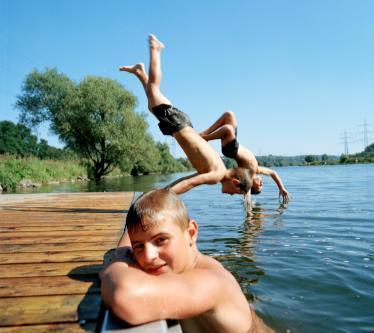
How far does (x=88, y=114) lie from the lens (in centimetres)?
3331

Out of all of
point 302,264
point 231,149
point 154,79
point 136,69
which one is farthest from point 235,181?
point 136,69

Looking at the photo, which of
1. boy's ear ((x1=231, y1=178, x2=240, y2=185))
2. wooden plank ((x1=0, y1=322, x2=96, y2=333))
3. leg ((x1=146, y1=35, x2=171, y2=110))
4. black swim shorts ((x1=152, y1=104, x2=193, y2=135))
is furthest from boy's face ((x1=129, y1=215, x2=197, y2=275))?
boy's ear ((x1=231, y1=178, x2=240, y2=185))

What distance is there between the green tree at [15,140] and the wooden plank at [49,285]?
7386cm

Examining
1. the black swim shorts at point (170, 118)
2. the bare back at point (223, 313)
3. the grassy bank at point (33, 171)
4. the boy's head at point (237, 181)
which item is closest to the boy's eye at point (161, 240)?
the bare back at point (223, 313)

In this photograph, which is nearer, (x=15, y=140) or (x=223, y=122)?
(x=223, y=122)

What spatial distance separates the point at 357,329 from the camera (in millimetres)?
2854

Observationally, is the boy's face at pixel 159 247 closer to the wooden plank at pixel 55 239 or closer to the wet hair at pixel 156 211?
the wet hair at pixel 156 211

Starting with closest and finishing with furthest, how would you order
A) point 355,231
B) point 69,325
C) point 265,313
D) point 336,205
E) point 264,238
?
point 69,325 < point 265,313 < point 264,238 < point 355,231 < point 336,205

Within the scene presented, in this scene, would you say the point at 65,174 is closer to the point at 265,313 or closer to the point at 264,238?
the point at 264,238

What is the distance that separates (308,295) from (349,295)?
0.39 m

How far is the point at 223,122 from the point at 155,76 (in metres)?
1.64

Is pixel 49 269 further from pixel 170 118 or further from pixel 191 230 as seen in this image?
pixel 170 118

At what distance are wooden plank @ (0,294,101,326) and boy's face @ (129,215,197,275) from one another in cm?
42

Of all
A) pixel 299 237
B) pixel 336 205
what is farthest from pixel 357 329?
pixel 336 205
